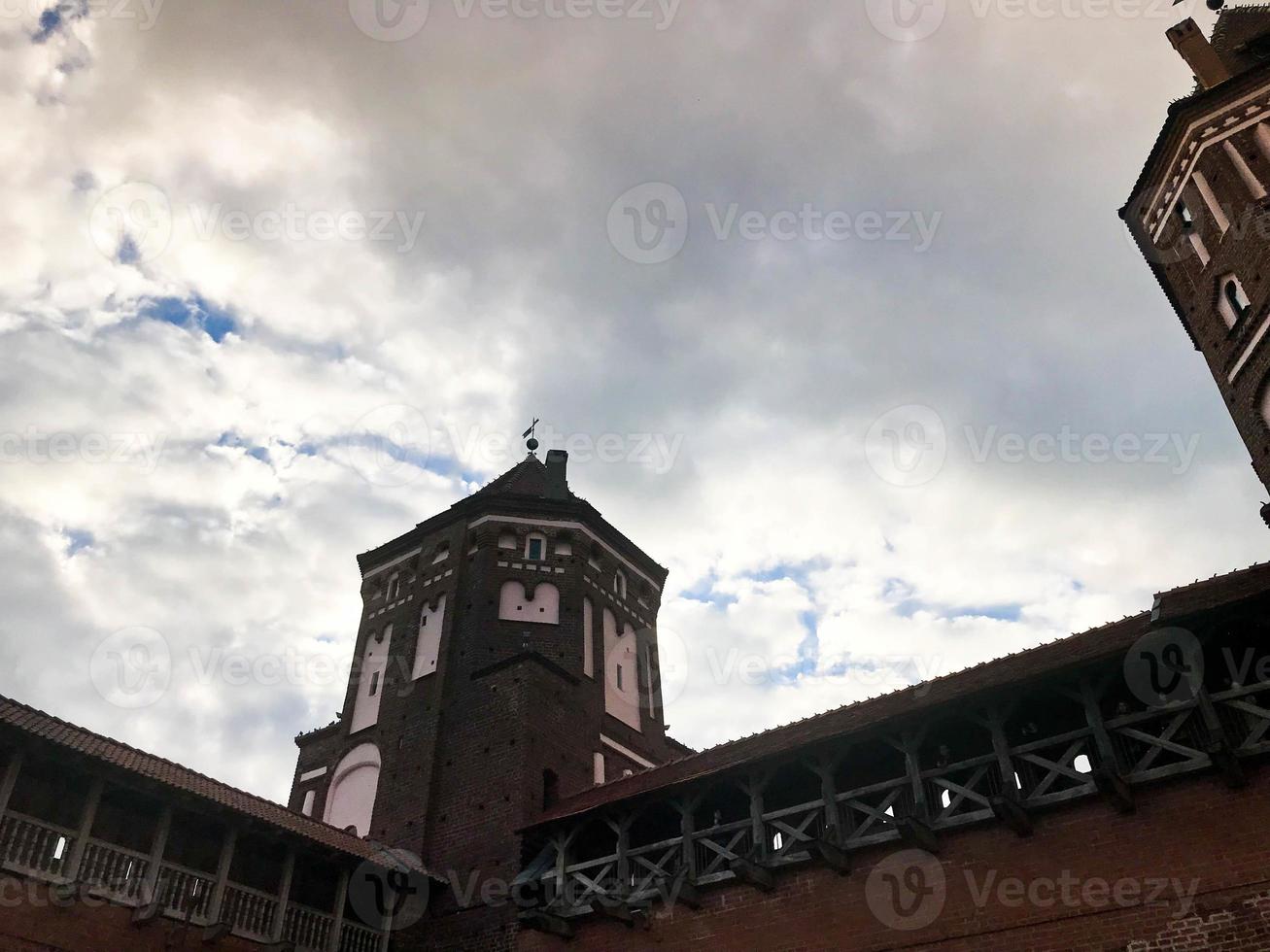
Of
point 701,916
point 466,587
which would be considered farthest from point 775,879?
point 466,587

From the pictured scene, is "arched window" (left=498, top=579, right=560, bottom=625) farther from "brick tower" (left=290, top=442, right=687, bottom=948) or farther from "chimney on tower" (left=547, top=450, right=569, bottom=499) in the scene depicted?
"chimney on tower" (left=547, top=450, right=569, bottom=499)

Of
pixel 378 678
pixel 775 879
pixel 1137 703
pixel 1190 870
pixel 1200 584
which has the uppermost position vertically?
pixel 378 678

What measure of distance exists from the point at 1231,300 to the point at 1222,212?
1740mm

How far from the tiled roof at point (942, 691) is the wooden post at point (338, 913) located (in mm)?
3707

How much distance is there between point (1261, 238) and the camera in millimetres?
18438

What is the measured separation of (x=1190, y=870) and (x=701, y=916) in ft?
23.8

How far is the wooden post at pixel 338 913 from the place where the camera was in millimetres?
17531

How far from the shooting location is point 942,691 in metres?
15.2

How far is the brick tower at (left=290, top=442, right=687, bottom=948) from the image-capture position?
2094 centimetres

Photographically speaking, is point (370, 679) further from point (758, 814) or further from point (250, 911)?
point (758, 814)

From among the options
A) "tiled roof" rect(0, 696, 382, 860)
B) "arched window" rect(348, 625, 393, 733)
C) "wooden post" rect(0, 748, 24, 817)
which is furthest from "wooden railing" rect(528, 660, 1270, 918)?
"wooden post" rect(0, 748, 24, 817)

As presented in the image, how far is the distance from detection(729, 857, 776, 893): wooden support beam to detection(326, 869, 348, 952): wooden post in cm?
735

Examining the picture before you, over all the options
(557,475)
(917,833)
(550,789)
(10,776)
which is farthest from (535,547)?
(917,833)

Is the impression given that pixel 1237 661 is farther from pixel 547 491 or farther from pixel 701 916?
pixel 547 491
